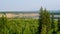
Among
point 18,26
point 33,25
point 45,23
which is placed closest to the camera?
point 45,23

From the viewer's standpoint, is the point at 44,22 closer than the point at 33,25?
Yes

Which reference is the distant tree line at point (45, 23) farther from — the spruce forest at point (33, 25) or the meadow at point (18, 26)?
the meadow at point (18, 26)

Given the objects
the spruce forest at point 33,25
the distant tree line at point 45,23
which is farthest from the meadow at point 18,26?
the distant tree line at point 45,23

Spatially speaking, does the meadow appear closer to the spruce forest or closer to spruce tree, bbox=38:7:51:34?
the spruce forest

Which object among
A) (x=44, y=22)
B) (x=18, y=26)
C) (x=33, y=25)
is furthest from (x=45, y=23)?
(x=18, y=26)

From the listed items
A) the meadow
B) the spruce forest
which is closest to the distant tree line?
the spruce forest

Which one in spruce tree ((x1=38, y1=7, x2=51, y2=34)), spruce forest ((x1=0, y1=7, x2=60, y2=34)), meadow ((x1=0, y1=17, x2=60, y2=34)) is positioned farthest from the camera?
meadow ((x1=0, y1=17, x2=60, y2=34))

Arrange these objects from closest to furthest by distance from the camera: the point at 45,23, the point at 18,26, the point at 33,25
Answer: the point at 45,23 < the point at 18,26 < the point at 33,25

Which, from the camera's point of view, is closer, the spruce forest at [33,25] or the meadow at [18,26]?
the spruce forest at [33,25]

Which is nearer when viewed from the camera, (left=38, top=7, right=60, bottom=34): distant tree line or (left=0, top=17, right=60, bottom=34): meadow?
(left=38, top=7, right=60, bottom=34): distant tree line

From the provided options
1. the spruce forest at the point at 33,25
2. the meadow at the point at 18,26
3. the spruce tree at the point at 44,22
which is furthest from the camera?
the meadow at the point at 18,26

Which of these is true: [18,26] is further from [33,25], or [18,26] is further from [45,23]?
Result: [45,23]
